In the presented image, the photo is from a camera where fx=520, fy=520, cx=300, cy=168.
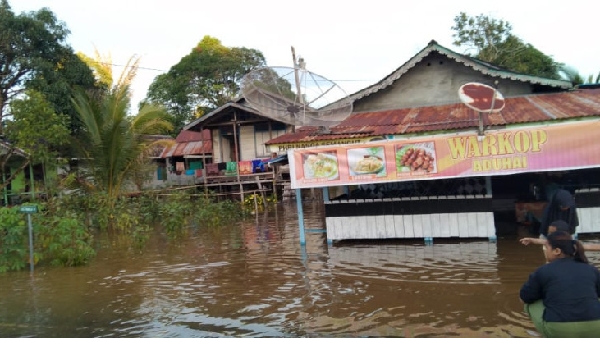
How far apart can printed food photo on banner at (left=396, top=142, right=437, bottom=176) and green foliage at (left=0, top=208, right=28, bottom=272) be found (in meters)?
7.34

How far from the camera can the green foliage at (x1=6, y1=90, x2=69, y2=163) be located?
15.4 m

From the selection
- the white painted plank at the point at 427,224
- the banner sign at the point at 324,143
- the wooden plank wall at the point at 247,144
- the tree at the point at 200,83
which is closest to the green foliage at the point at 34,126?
the banner sign at the point at 324,143

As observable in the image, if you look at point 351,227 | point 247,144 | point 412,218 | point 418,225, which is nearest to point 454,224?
A: point 418,225

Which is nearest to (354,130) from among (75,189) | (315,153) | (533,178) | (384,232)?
(315,153)

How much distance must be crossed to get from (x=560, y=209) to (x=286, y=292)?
13.7 ft

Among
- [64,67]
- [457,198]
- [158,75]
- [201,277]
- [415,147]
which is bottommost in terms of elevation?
[201,277]

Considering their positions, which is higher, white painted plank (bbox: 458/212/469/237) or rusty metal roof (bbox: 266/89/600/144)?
rusty metal roof (bbox: 266/89/600/144)

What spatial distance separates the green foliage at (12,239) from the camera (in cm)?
973

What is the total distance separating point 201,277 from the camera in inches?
373

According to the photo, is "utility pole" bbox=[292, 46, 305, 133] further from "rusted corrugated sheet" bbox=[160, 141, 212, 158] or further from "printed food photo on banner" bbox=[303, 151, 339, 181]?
"rusted corrugated sheet" bbox=[160, 141, 212, 158]

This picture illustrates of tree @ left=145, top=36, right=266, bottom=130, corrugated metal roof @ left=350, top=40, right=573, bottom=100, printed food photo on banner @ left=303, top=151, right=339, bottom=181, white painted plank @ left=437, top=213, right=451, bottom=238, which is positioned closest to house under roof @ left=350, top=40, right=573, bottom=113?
corrugated metal roof @ left=350, top=40, right=573, bottom=100

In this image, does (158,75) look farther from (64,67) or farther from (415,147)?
(415,147)

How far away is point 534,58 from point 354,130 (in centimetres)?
2396

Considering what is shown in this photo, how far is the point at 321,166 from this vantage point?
10766mm
